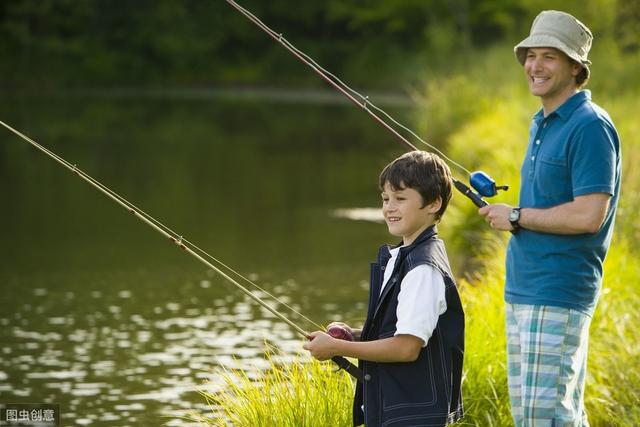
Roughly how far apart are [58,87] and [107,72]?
2.98m

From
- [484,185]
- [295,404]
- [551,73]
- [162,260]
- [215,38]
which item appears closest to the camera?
[551,73]

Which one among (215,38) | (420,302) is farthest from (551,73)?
(215,38)

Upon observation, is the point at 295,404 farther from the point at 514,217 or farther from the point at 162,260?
the point at 162,260

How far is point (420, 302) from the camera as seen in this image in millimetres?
3287

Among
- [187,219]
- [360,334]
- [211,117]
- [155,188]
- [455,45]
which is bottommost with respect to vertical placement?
[360,334]

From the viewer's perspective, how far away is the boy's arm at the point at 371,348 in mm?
3297

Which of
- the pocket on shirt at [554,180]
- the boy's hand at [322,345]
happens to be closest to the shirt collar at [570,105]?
the pocket on shirt at [554,180]

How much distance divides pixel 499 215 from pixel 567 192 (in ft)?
0.67

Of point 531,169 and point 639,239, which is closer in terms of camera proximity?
point 531,169

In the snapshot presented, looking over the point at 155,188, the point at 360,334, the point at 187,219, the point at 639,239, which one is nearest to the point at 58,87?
the point at 155,188

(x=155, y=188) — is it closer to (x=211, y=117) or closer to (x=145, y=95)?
(x=211, y=117)

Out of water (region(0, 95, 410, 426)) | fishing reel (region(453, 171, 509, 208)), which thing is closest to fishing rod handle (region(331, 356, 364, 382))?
fishing reel (region(453, 171, 509, 208))

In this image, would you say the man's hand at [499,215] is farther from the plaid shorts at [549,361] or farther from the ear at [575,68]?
the ear at [575,68]

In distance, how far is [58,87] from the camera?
49375mm
